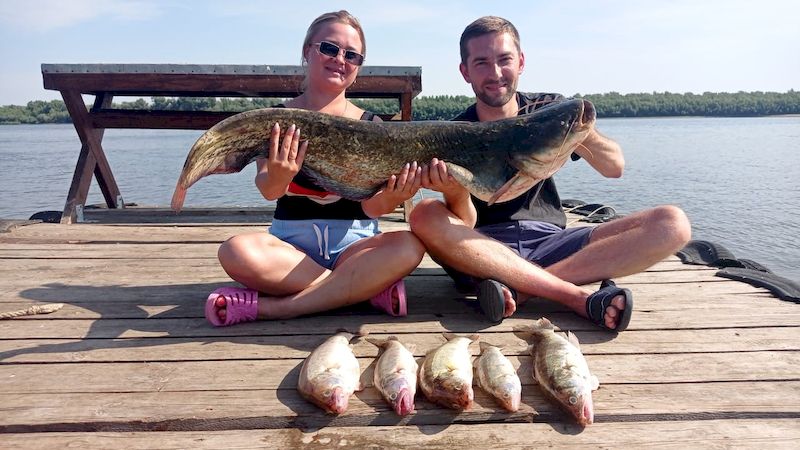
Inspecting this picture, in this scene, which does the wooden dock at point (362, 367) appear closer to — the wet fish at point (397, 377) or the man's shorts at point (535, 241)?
the wet fish at point (397, 377)

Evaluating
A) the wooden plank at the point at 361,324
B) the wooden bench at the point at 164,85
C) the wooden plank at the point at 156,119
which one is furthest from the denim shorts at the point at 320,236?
the wooden plank at the point at 156,119

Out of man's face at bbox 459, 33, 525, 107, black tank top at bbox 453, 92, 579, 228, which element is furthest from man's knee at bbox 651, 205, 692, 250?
man's face at bbox 459, 33, 525, 107

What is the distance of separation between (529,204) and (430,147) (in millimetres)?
1164

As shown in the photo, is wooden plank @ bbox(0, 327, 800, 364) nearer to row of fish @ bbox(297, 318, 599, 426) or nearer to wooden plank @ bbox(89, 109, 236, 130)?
row of fish @ bbox(297, 318, 599, 426)

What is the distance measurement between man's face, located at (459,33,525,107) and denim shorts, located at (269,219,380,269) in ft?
4.59

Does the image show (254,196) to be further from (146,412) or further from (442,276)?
(146,412)

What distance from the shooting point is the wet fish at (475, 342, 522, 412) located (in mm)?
2617

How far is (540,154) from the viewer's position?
11.5ft

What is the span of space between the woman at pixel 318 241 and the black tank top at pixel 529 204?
30.7 inches

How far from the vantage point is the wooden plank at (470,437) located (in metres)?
2.38

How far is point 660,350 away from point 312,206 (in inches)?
93.6

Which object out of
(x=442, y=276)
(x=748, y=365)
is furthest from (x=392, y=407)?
(x=442, y=276)

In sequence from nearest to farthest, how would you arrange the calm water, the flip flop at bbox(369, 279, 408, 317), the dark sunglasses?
the flip flop at bbox(369, 279, 408, 317)
the dark sunglasses
the calm water

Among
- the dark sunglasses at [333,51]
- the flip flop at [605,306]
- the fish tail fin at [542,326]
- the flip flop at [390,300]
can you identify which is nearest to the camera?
the fish tail fin at [542,326]
